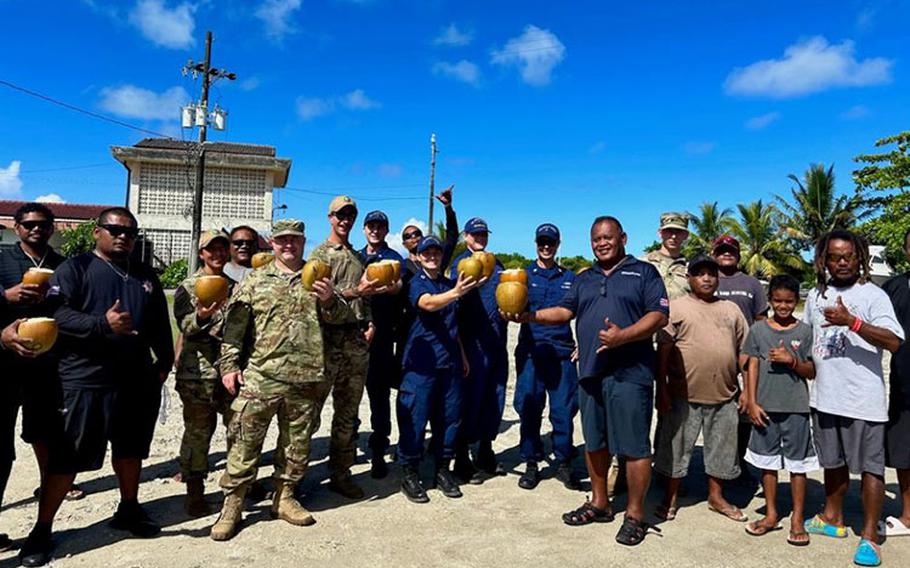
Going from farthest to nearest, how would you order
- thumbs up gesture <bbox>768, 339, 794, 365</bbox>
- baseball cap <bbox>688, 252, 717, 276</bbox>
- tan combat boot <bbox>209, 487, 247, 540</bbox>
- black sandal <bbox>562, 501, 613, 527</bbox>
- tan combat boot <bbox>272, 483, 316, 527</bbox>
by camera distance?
1. baseball cap <bbox>688, 252, 717, 276</bbox>
2. black sandal <bbox>562, 501, 613, 527</bbox>
3. tan combat boot <bbox>272, 483, 316, 527</bbox>
4. thumbs up gesture <bbox>768, 339, 794, 365</bbox>
5. tan combat boot <bbox>209, 487, 247, 540</bbox>

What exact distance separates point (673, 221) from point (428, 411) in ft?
10.2

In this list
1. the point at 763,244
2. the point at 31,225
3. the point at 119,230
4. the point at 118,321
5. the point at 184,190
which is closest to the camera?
the point at 118,321

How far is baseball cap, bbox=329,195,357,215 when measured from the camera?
5.16 meters

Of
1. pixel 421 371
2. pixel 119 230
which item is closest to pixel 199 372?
pixel 119 230

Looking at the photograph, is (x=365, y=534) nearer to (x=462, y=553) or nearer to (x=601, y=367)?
(x=462, y=553)

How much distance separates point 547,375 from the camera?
5.66 meters

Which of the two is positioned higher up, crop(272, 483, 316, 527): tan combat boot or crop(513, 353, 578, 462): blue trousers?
crop(513, 353, 578, 462): blue trousers

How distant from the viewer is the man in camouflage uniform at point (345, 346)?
509 cm

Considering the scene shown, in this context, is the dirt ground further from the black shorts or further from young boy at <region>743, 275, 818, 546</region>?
the black shorts

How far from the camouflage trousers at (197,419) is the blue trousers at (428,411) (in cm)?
154

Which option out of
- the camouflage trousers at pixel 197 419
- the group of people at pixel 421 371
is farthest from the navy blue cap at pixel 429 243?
the camouflage trousers at pixel 197 419

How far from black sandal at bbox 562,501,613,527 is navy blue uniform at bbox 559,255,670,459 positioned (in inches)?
21.6

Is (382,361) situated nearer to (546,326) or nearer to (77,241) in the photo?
(546,326)

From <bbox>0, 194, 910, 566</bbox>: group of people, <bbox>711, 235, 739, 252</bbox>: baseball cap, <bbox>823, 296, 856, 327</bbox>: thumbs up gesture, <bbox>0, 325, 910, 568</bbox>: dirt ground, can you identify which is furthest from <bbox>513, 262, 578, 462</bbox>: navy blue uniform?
<bbox>823, 296, 856, 327</bbox>: thumbs up gesture
